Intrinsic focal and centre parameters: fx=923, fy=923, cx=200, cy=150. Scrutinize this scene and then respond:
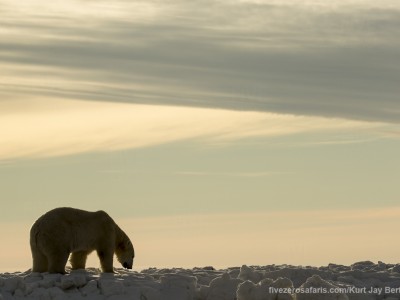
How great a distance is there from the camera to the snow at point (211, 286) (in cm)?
1753

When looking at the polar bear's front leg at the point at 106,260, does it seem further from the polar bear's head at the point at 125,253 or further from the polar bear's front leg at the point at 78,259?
the polar bear's head at the point at 125,253

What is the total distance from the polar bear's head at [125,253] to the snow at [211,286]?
3.47 metres

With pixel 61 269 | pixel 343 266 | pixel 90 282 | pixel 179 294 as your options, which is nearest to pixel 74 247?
pixel 61 269

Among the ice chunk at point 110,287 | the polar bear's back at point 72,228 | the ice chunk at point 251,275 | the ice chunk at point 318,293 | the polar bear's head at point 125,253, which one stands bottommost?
the ice chunk at point 318,293

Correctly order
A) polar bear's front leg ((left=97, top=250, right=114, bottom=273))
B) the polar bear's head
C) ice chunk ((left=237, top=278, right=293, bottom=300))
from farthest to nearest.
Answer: the polar bear's head < polar bear's front leg ((left=97, top=250, right=114, bottom=273)) < ice chunk ((left=237, top=278, right=293, bottom=300))

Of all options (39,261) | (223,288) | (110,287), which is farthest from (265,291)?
A: (39,261)

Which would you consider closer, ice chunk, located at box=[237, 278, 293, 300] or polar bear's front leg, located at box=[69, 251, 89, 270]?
ice chunk, located at box=[237, 278, 293, 300]

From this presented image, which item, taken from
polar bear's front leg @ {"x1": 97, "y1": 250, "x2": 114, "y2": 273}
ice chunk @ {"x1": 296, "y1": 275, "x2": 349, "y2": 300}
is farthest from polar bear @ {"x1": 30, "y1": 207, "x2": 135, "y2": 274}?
ice chunk @ {"x1": 296, "y1": 275, "x2": 349, "y2": 300}

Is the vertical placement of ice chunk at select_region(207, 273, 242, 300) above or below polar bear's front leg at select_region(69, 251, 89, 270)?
below

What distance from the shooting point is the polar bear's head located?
960 inches

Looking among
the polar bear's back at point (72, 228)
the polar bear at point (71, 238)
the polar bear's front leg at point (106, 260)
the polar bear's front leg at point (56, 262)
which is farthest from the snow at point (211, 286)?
the polar bear's front leg at point (106, 260)

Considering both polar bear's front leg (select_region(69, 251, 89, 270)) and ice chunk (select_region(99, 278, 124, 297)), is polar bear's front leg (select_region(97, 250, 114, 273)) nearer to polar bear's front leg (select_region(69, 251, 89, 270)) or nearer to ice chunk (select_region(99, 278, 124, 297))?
polar bear's front leg (select_region(69, 251, 89, 270))

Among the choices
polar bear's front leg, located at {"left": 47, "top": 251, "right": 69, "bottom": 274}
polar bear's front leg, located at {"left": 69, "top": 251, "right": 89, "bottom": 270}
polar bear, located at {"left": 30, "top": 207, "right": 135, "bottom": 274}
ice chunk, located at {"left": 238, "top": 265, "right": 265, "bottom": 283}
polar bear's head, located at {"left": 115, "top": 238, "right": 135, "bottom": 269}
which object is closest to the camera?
ice chunk, located at {"left": 238, "top": 265, "right": 265, "bottom": 283}

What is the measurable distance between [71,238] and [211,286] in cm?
543
